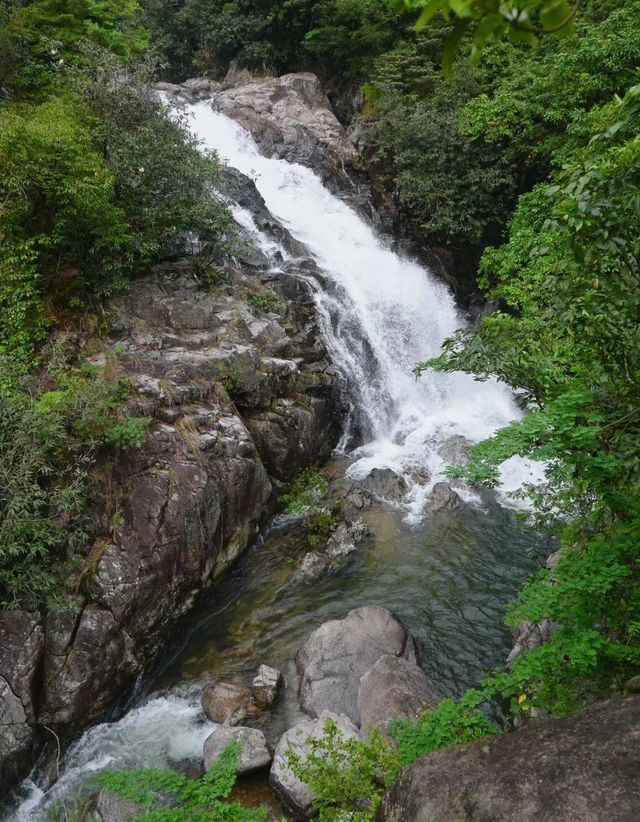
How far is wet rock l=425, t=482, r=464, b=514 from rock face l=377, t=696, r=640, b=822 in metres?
7.56

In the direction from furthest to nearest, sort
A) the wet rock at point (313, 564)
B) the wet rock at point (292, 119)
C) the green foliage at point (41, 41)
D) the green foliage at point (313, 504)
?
the wet rock at point (292, 119) → the green foliage at point (41, 41) → the green foliage at point (313, 504) → the wet rock at point (313, 564)

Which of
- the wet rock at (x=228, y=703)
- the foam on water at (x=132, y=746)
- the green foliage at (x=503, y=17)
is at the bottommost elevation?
the foam on water at (x=132, y=746)

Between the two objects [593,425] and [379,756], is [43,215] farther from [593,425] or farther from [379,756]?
[379,756]

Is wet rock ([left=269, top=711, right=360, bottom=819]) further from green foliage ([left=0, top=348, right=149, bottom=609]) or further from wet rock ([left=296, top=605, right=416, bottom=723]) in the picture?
green foliage ([left=0, top=348, right=149, bottom=609])

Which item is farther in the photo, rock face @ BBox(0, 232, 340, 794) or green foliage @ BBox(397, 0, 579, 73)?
rock face @ BBox(0, 232, 340, 794)

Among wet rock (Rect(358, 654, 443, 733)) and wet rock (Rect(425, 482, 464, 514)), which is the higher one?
wet rock (Rect(425, 482, 464, 514))

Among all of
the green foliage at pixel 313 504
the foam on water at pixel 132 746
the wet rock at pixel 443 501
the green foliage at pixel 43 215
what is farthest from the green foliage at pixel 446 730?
the green foliage at pixel 43 215

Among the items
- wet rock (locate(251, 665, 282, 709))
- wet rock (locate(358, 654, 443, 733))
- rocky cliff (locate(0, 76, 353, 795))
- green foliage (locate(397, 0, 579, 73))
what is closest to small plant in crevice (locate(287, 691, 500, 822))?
wet rock (locate(358, 654, 443, 733))

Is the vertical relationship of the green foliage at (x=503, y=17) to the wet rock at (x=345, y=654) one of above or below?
above

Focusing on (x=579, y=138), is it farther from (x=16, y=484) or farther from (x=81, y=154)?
(x=16, y=484)

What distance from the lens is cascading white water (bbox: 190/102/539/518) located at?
12.2 m

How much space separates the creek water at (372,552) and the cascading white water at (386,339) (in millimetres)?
40

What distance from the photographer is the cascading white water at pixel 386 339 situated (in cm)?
1222

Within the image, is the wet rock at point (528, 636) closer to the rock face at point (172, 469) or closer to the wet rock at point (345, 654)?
the wet rock at point (345, 654)
